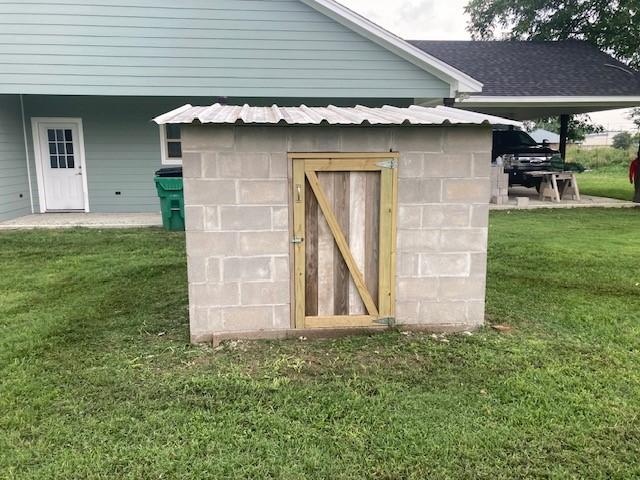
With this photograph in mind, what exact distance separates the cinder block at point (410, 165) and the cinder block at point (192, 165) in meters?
1.63

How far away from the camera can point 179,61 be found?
32.1 feet

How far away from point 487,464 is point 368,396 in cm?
92

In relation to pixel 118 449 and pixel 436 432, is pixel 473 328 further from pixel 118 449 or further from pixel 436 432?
pixel 118 449

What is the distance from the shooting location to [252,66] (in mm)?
9930

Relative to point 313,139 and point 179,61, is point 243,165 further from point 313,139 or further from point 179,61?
point 179,61

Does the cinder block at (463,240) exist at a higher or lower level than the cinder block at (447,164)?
lower

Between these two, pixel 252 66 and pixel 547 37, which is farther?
pixel 547 37

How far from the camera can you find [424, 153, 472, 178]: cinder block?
443 cm

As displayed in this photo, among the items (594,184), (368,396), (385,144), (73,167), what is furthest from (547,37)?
(368,396)

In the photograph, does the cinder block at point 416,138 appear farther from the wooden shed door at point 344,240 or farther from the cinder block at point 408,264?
the cinder block at point 408,264

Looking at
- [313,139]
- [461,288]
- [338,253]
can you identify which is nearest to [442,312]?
[461,288]

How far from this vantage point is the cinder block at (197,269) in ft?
14.2

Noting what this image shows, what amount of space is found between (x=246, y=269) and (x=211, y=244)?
1.15 ft

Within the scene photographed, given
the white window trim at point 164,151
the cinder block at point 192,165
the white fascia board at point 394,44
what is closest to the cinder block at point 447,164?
the cinder block at point 192,165
